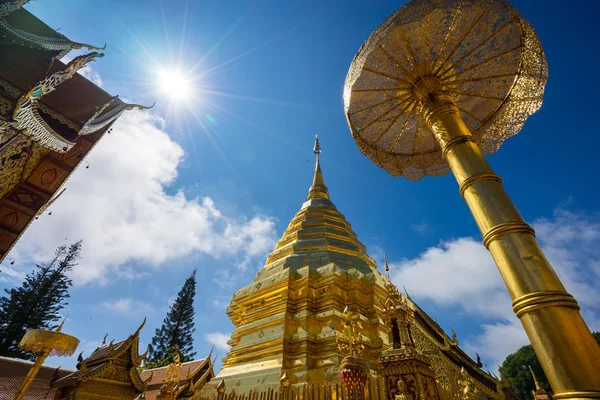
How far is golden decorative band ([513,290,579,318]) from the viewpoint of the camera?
197 cm

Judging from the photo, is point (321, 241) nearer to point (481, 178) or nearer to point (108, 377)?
point (108, 377)

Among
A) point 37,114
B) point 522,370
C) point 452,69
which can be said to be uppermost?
point 522,370

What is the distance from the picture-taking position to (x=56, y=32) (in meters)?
6.27

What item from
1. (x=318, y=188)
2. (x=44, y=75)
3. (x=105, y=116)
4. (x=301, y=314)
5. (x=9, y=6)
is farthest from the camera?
(x=318, y=188)

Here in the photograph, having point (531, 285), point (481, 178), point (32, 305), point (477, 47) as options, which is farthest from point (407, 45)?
point (32, 305)

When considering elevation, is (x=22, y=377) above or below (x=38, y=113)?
below

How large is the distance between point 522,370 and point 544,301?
3493 centimetres

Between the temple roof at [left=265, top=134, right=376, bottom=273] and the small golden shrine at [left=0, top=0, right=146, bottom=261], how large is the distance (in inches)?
232

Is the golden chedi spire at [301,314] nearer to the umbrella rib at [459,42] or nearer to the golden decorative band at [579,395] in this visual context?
the golden decorative band at [579,395]

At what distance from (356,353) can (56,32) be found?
8.26 m

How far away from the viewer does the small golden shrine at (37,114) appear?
5145mm

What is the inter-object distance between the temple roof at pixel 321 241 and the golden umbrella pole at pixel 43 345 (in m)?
5.00

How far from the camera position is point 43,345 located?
6.16 meters

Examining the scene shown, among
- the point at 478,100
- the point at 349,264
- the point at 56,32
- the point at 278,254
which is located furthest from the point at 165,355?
the point at 478,100
